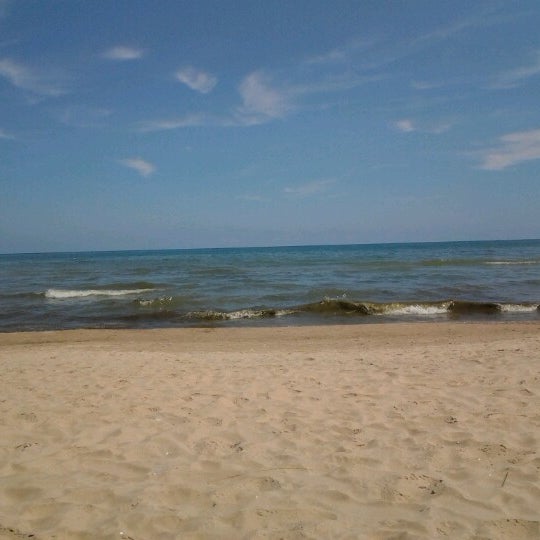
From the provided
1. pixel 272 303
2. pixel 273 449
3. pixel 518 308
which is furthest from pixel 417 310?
pixel 273 449

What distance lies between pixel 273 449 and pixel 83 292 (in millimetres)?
19330

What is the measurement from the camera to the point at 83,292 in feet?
68.0

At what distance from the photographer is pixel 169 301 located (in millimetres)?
17062

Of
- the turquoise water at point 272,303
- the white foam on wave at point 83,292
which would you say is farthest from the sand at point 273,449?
the white foam on wave at point 83,292

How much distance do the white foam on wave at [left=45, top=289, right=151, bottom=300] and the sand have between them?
13.3 metres

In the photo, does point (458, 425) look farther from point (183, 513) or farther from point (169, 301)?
point (169, 301)

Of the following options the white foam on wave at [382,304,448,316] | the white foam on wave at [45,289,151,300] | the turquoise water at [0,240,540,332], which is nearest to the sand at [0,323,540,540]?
the turquoise water at [0,240,540,332]

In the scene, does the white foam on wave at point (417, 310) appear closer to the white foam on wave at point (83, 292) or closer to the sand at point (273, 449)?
the sand at point (273, 449)

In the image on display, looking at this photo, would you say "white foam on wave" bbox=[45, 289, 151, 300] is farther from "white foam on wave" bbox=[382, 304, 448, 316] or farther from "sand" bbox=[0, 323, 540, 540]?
"sand" bbox=[0, 323, 540, 540]

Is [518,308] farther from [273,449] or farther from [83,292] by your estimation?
[83,292]

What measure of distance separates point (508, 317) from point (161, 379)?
1115 centimetres

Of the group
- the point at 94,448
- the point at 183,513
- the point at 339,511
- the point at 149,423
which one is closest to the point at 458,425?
the point at 339,511

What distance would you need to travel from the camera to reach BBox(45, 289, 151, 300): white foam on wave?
19.3m

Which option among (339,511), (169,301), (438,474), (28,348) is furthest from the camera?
(169,301)
